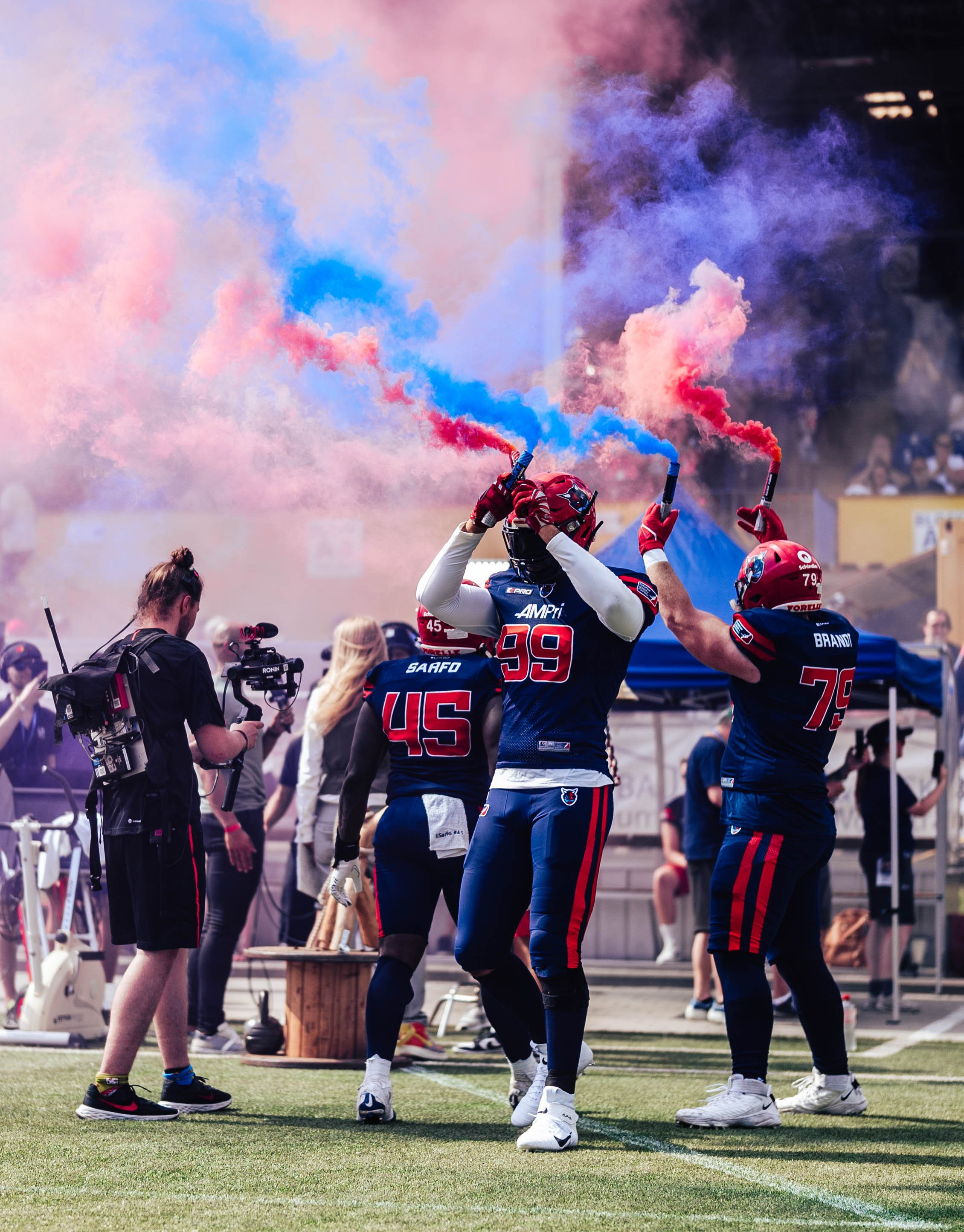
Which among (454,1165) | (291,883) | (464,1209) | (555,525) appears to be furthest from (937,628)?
(464,1209)

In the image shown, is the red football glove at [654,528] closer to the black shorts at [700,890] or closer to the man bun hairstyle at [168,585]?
the man bun hairstyle at [168,585]

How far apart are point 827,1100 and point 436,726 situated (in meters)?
1.95

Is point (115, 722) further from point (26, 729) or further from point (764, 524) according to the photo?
point (26, 729)

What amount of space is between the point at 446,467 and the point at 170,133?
3.75 m

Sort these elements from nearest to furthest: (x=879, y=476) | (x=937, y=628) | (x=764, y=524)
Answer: (x=764, y=524) → (x=937, y=628) → (x=879, y=476)

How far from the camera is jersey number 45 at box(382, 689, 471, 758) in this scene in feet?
17.7

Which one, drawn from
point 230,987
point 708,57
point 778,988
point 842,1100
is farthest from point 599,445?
point 708,57

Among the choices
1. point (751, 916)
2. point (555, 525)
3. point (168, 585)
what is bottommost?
point (751, 916)

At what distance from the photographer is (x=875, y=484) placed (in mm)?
21891

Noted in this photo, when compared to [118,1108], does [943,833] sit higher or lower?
higher

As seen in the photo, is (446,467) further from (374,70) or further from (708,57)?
(708,57)

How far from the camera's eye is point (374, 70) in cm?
955

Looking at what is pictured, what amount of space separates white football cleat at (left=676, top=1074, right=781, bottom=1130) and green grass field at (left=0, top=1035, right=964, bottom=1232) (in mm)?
44

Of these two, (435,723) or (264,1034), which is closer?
(435,723)
